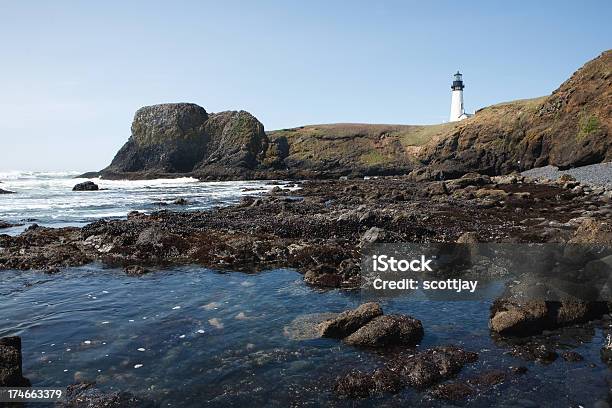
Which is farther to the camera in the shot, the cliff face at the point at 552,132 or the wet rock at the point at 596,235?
the cliff face at the point at 552,132

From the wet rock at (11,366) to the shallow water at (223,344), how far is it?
0.30m

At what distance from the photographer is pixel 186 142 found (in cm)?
11719

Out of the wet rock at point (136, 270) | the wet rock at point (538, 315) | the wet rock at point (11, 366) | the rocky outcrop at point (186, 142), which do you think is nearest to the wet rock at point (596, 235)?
the wet rock at point (538, 315)

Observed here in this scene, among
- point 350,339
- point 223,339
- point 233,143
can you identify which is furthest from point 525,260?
point 233,143

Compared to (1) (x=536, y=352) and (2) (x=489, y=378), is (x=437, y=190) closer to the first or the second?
(1) (x=536, y=352)

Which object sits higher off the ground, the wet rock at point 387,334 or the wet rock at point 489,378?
the wet rock at point 387,334

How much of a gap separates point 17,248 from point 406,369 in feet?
68.6

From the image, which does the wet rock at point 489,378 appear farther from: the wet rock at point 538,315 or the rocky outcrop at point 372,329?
the wet rock at point 538,315

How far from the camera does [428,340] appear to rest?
10.4 meters

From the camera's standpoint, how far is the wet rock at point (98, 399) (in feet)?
25.8

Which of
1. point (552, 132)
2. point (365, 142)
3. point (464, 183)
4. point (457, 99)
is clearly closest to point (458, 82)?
point (457, 99)

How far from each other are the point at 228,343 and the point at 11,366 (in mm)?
4500

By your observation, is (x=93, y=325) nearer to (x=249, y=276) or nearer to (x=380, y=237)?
(x=249, y=276)

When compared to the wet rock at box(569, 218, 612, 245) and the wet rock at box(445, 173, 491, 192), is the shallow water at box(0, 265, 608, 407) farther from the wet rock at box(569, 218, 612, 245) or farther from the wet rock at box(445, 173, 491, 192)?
the wet rock at box(445, 173, 491, 192)
